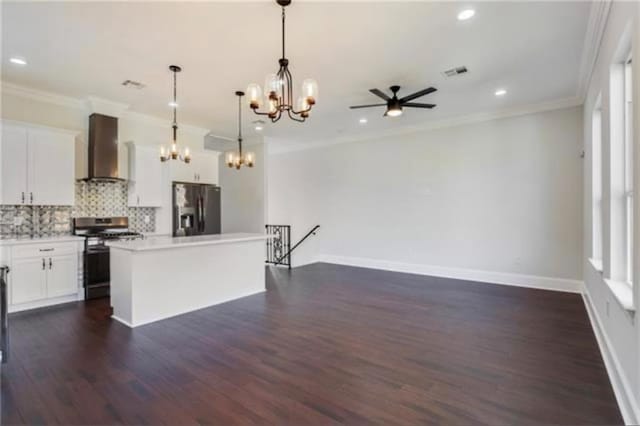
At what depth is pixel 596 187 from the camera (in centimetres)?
387

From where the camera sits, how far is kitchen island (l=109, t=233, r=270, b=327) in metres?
3.86

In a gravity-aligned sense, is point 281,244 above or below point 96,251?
below

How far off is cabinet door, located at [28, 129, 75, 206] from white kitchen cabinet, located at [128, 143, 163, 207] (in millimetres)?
892

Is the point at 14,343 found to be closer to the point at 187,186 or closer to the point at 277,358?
the point at 277,358

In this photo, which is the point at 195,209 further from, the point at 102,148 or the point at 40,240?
the point at 40,240

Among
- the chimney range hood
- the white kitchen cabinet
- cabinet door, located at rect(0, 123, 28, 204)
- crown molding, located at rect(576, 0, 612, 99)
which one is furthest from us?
the white kitchen cabinet

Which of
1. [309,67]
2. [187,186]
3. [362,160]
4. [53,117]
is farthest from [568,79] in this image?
[53,117]

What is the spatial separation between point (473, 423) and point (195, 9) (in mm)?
3851

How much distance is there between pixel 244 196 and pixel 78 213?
3593 millimetres

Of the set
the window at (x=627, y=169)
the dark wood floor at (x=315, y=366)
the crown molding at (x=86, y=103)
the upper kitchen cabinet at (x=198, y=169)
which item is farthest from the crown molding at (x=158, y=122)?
the window at (x=627, y=169)

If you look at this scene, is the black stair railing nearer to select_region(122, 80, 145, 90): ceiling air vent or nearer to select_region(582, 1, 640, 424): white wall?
select_region(122, 80, 145, 90): ceiling air vent

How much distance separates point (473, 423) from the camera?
2.07 m

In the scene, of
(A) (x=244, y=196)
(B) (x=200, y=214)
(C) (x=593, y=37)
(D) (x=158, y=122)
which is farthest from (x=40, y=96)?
(C) (x=593, y=37)

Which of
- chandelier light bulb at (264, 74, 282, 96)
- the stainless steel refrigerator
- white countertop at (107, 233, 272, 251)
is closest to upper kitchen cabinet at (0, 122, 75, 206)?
white countertop at (107, 233, 272, 251)
